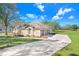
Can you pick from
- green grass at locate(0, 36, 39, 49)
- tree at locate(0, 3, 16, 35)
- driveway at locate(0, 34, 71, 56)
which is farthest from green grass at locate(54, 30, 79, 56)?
tree at locate(0, 3, 16, 35)

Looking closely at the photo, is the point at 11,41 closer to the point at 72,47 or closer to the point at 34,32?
the point at 34,32

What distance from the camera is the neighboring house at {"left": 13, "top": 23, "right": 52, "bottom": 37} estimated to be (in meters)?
2.88

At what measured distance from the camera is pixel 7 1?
280 centimetres

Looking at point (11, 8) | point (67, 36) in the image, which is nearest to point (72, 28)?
point (67, 36)

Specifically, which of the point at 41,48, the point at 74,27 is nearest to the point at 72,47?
the point at 74,27

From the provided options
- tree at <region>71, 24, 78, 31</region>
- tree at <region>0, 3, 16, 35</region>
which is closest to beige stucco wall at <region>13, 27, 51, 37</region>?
tree at <region>0, 3, 16, 35</region>

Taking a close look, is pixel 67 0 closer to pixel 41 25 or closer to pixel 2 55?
pixel 41 25

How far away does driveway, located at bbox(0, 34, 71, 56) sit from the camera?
2.80 metres

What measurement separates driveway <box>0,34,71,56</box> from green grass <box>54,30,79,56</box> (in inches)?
1.6

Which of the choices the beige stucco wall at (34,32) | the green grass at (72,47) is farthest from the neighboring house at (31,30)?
the green grass at (72,47)

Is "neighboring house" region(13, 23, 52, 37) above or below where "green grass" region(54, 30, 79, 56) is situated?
above

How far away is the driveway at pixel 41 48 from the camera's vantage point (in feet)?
9.19

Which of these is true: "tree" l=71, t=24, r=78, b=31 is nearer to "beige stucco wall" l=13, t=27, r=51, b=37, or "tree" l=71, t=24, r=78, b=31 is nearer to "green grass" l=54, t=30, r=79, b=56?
"green grass" l=54, t=30, r=79, b=56

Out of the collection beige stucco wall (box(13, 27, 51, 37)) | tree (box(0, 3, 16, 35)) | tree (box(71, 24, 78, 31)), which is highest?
tree (box(0, 3, 16, 35))
